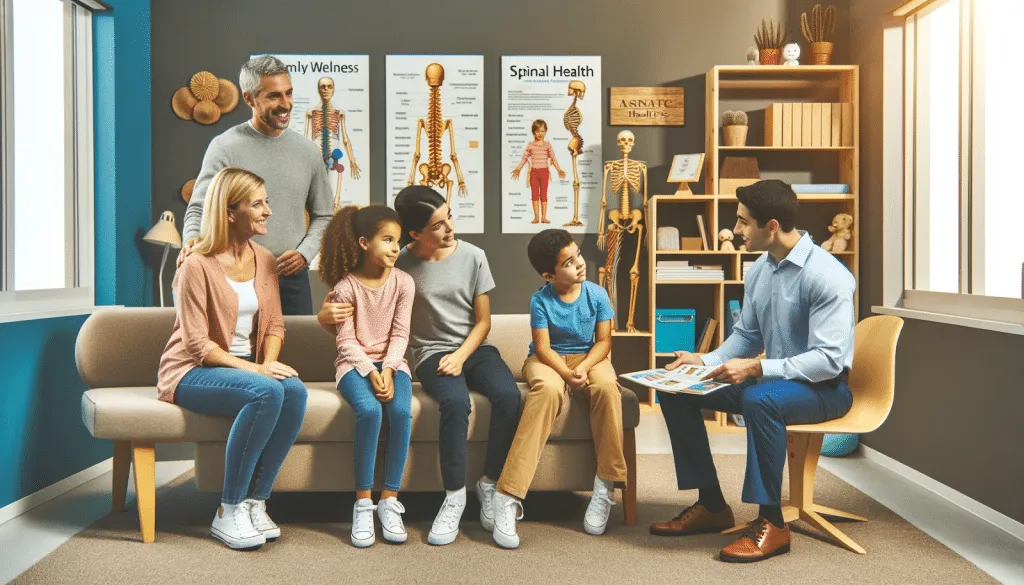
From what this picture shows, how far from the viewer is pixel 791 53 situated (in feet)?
16.7

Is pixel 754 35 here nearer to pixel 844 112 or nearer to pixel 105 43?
pixel 844 112

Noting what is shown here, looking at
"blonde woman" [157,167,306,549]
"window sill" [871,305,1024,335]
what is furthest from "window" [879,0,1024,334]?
"blonde woman" [157,167,306,549]

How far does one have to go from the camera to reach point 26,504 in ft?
10.7

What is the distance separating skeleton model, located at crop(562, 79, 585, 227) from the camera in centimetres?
543

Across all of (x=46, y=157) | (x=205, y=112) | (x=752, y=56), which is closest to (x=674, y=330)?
(x=752, y=56)

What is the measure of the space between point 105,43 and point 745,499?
11.7 ft

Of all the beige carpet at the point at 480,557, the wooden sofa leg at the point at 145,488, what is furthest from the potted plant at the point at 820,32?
the wooden sofa leg at the point at 145,488

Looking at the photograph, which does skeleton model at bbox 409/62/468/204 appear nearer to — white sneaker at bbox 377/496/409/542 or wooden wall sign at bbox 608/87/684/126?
wooden wall sign at bbox 608/87/684/126

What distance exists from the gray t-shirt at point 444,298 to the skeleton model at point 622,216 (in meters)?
2.32

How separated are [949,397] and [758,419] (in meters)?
1.34

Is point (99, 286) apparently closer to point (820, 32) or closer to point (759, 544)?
point (759, 544)

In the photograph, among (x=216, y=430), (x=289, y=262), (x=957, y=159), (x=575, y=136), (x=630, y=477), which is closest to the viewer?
(x=216, y=430)

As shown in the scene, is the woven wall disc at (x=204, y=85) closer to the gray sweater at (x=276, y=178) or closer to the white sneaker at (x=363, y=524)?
the gray sweater at (x=276, y=178)

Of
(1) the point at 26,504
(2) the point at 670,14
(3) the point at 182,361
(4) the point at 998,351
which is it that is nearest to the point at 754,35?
(2) the point at 670,14
